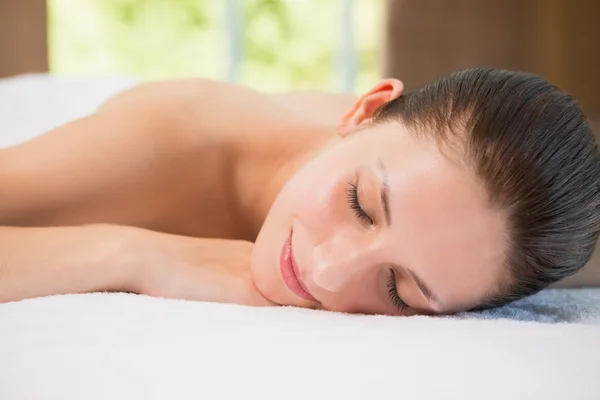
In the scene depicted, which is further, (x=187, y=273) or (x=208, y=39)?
(x=208, y=39)

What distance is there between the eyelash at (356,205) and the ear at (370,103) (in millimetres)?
200

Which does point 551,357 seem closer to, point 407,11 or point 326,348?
point 326,348

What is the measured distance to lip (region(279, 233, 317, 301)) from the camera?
93 centimetres

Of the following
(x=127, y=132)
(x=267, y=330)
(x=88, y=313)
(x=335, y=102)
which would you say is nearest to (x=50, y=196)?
(x=127, y=132)

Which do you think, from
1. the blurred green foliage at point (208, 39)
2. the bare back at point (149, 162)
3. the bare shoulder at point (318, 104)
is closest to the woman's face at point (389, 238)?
the bare back at point (149, 162)

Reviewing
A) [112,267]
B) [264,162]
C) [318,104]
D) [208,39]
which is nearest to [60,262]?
[112,267]

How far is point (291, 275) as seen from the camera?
3.09 ft

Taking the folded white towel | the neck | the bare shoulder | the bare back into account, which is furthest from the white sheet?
the bare shoulder

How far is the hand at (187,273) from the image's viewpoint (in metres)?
0.93

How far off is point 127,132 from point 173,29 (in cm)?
277

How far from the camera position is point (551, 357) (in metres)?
0.63

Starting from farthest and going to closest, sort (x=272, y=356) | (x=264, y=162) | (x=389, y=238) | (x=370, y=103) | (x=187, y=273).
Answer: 1. (x=264, y=162)
2. (x=370, y=103)
3. (x=187, y=273)
4. (x=389, y=238)
5. (x=272, y=356)

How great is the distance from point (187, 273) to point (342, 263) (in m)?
0.23

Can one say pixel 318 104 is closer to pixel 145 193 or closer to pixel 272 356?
pixel 145 193
